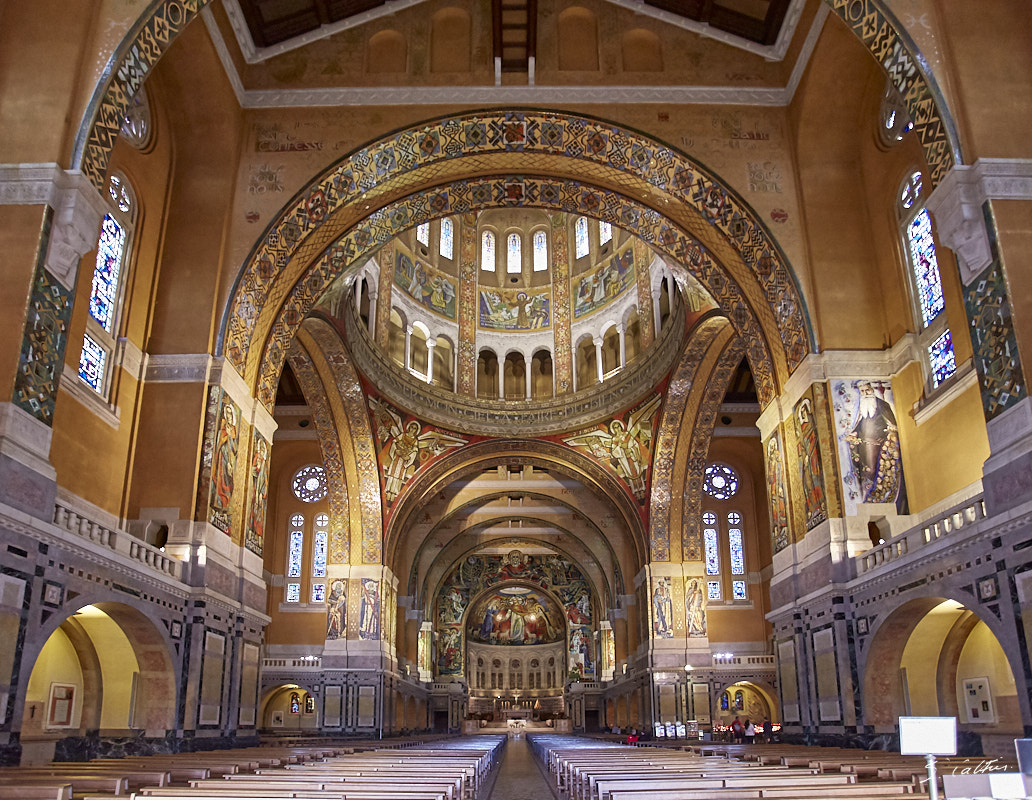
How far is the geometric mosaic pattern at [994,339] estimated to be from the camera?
358 inches

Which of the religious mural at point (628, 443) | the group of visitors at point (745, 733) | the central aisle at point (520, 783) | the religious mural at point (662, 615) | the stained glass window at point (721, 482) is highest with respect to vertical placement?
the religious mural at point (628, 443)

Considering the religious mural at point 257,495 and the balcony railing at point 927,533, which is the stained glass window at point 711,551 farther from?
the religious mural at point 257,495

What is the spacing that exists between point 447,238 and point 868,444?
21.0 metres

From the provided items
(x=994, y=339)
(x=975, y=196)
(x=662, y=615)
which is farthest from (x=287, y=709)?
(x=975, y=196)

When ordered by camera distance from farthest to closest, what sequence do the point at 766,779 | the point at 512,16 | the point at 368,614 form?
the point at 368,614 < the point at 512,16 < the point at 766,779

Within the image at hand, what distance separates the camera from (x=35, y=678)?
Result: 1226cm

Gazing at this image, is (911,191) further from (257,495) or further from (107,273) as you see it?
(107,273)

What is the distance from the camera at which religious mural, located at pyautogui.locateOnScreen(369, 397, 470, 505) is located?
2689cm

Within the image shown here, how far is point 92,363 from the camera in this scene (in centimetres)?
1318

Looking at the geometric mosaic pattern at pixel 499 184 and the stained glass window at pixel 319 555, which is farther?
the stained glass window at pixel 319 555

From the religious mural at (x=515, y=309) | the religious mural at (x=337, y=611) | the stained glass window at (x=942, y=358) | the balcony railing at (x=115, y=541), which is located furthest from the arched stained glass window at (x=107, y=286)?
the religious mural at (x=515, y=309)

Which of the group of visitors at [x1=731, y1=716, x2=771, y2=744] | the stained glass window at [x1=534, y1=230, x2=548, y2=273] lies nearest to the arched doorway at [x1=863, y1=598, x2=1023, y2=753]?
the group of visitors at [x1=731, y1=716, x2=771, y2=744]

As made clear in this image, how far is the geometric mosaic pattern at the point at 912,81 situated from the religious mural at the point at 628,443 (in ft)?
51.2

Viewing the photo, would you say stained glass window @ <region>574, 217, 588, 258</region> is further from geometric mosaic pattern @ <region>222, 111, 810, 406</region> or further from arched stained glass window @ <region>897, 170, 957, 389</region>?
arched stained glass window @ <region>897, 170, 957, 389</region>
